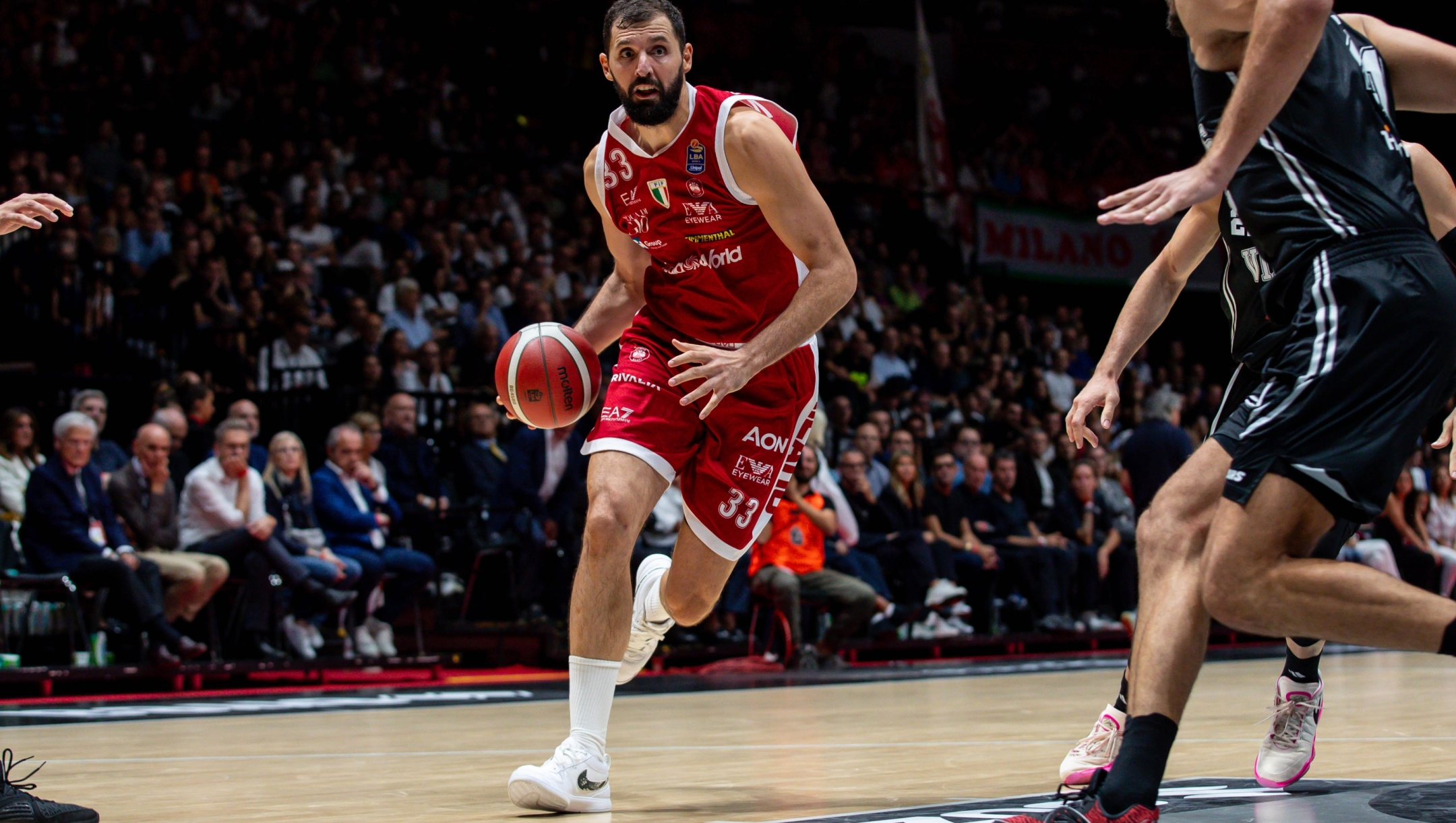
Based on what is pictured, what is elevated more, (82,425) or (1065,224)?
(1065,224)

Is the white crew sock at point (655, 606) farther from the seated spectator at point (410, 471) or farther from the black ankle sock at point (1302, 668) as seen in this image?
the seated spectator at point (410, 471)

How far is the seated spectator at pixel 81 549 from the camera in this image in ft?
25.2

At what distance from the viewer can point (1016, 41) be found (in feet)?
67.3

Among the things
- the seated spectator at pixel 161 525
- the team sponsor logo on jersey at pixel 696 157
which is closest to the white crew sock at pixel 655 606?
the team sponsor logo on jersey at pixel 696 157

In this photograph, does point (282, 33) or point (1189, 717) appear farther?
point (282, 33)

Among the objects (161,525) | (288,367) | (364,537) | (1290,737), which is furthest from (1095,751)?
(288,367)

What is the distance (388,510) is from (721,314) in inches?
219

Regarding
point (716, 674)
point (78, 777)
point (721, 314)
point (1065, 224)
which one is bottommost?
point (716, 674)

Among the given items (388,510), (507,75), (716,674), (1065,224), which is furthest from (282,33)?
(1065,224)

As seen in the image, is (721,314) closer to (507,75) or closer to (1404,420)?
(1404,420)

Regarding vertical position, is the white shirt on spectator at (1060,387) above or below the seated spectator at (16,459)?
above

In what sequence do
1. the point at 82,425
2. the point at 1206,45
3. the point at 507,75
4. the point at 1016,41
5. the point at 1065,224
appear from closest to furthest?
the point at 1206,45 < the point at 82,425 < the point at 507,75 < the point at 1065,224 < the point at 1016,41

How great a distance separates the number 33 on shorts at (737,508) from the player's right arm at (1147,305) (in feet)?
3.08

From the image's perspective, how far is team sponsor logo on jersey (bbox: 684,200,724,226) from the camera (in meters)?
3.96
